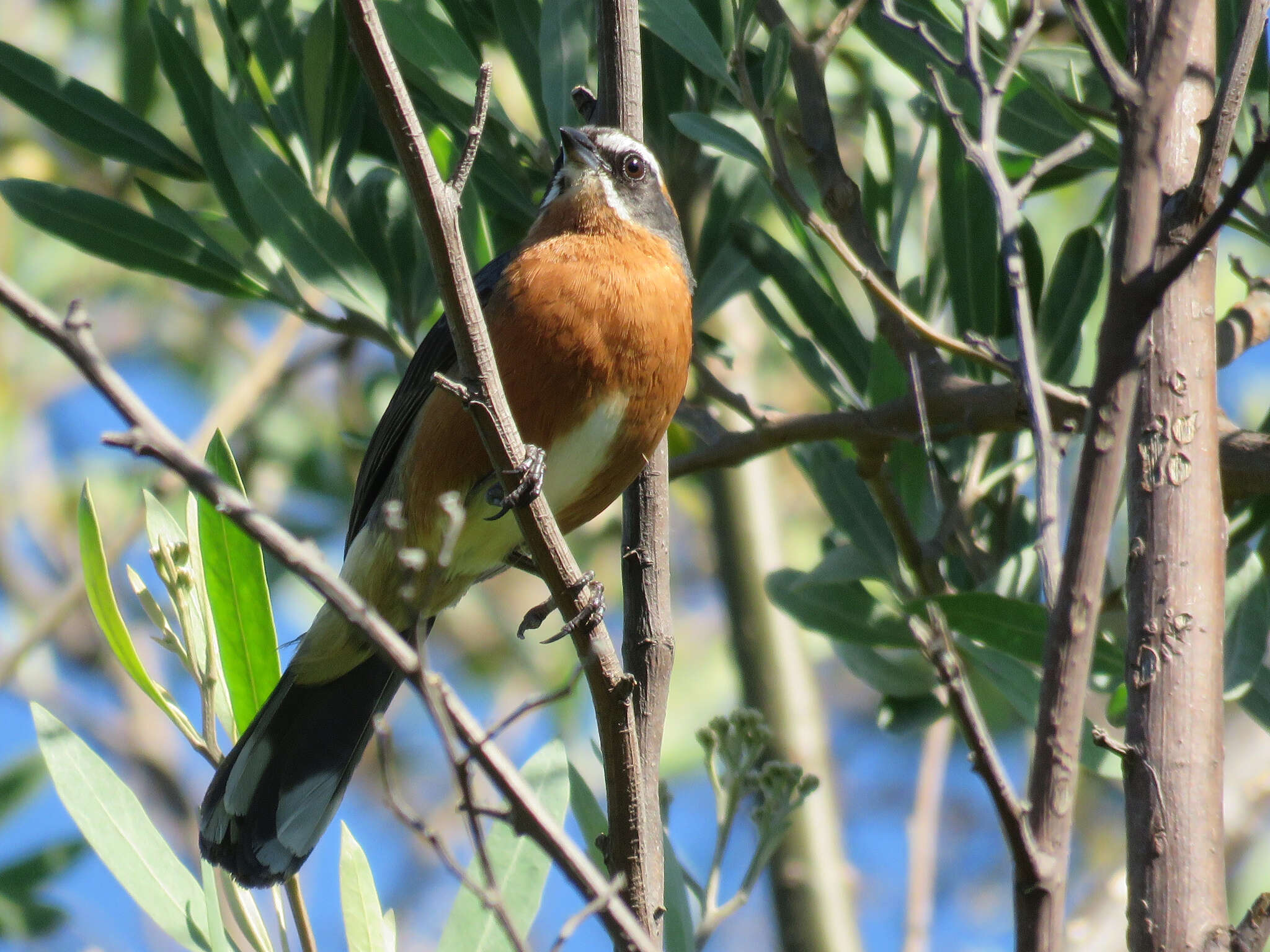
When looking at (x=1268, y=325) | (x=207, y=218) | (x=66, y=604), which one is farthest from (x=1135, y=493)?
(x=66, y=604)

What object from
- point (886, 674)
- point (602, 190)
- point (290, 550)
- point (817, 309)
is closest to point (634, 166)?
point (602, 190)

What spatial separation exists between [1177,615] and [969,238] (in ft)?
6.44

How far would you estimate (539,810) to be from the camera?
198cm

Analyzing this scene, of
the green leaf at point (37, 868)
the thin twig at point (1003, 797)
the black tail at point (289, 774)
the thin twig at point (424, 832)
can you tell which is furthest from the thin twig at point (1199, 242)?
the green leaf at point (37, 868)

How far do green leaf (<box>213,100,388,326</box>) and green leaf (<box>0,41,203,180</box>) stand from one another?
544 millimetres

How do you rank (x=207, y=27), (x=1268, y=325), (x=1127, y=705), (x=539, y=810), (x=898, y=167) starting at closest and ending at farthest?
(x=539, y=810) → (x=1127, y=705) → (x=1268, y=325) → (x=898, y=167) → (x=207, y=27)

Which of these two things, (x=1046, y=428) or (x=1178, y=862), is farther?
(x=1178, y=862)

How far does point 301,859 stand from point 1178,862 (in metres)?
2.65

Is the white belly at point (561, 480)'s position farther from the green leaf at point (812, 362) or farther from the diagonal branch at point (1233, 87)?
the diagonal branch at point (1233, 87)

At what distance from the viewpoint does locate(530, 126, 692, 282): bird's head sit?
175 inches

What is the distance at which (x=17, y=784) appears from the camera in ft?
17.0

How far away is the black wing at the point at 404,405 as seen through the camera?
4.34 metres

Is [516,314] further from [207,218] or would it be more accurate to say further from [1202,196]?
[1202,196]

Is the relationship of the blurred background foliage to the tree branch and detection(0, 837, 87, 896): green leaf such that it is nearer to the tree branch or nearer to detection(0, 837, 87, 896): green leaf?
detection(0, 837, 87, 896): green leaf
